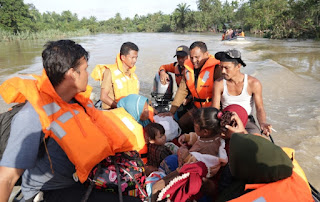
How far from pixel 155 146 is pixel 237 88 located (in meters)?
1.13

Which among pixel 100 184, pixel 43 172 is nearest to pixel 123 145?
pixel 100 184

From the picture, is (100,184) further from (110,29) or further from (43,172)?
(110,29)

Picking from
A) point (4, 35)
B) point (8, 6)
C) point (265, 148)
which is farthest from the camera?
point (8, 6)

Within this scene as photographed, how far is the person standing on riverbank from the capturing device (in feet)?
10.5

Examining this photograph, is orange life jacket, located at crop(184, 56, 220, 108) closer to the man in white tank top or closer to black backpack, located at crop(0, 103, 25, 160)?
the man in white tank top

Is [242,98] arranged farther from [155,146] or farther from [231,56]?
[155,146]

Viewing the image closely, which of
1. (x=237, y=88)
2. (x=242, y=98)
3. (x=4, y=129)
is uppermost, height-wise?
(x=4, y=129)

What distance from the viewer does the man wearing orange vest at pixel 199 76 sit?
2.92 meters

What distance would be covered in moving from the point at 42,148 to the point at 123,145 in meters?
0.55

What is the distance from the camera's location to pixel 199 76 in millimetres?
2967

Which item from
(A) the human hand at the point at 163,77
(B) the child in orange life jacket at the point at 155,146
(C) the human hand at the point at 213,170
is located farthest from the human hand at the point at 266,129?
(A) the human hand at the point at 163,77

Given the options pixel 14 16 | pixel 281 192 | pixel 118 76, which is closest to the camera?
pixel 281 192

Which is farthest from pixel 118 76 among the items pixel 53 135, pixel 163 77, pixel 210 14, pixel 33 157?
pixel 210 14

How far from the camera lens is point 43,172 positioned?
1.33 meters
